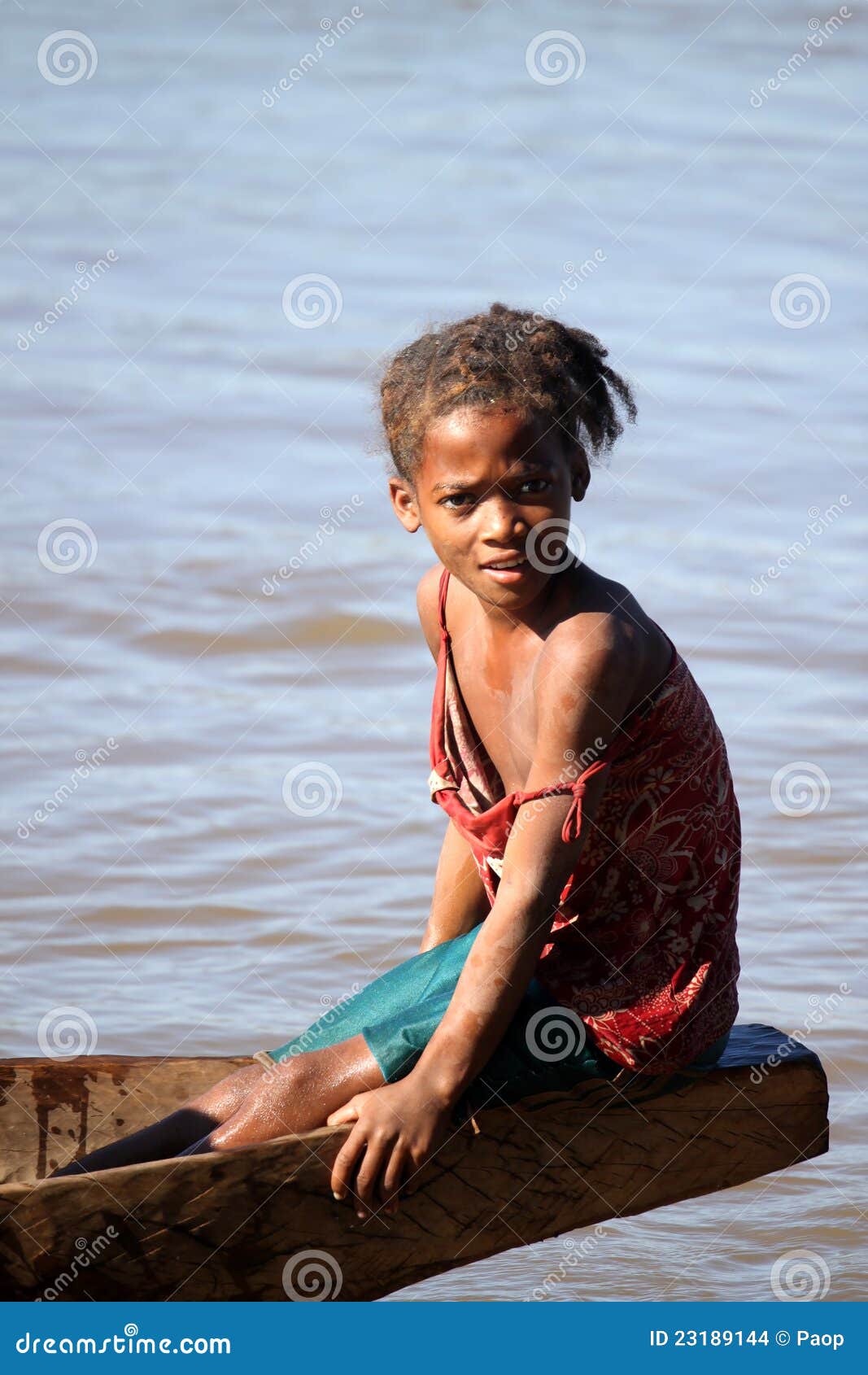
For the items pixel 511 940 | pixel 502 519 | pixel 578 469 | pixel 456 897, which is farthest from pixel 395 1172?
pixel 578 469

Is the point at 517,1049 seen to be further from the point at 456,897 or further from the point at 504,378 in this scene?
the point at 504,378

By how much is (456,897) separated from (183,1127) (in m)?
0.59

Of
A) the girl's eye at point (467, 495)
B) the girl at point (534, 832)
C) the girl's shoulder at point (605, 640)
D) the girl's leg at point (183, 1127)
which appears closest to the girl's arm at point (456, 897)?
the girl at point (534, 832)

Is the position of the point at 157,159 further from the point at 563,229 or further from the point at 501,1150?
the point at 501,1150

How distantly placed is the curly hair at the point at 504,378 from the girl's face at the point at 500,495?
3cm

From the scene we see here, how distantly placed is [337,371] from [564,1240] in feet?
19.1

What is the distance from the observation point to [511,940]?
2.50 meters

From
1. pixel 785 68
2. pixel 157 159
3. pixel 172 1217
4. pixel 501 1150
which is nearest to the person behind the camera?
pixel 172 1217

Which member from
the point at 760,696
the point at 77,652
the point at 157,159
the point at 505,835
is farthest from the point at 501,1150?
the point at 157,159

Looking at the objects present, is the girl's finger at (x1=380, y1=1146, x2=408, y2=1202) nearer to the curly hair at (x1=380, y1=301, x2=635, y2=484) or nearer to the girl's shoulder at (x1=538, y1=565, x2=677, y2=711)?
the girl's shoulder at (x1=538, y1=565, x2=677, y2=711)

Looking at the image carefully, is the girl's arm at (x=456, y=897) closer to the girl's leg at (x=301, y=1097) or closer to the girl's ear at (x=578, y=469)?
the girl's leg at (x=301, y=1097)

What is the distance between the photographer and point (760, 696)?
568cm

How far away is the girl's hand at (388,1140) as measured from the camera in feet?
8.13

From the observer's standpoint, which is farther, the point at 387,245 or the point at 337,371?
the point at 387,245
